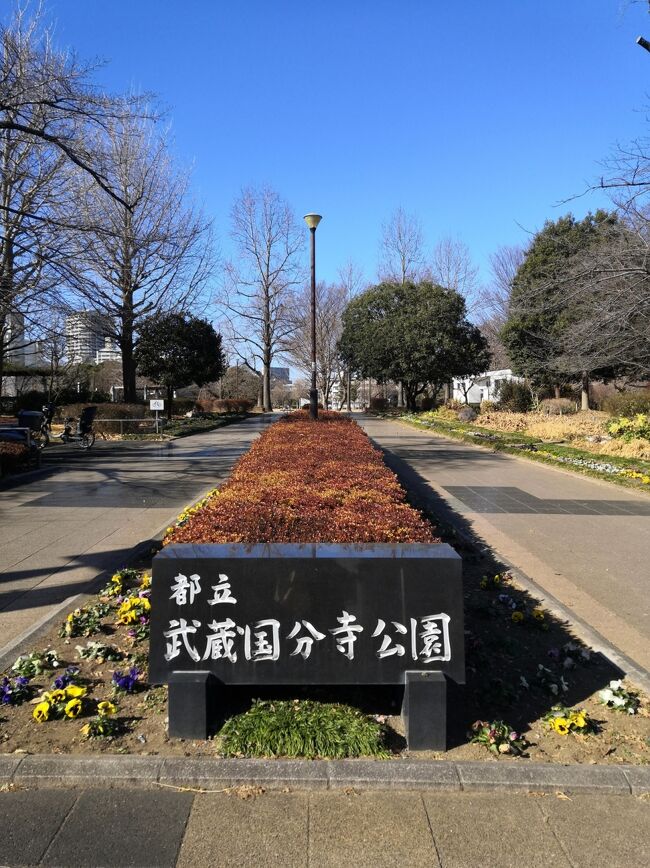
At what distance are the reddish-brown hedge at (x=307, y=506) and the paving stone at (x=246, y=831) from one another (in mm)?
1406

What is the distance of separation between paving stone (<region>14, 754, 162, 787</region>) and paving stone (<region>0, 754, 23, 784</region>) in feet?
0.08

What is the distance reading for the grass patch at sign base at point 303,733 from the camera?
9.64ft

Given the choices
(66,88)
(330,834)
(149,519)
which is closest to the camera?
(330,834)

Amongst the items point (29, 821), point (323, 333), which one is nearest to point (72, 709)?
point (29, 821)

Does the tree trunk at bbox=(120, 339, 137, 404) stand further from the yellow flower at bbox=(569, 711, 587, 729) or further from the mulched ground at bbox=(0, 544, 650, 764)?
the yellow flower at bbox=(569, 711, 587, 729)

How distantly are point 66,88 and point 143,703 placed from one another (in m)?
9.57

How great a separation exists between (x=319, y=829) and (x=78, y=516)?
21.6ft

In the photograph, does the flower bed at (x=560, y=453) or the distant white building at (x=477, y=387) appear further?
the distant white building at (x=477, y=387)

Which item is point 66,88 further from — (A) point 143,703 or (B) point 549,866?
(B) point 549,866

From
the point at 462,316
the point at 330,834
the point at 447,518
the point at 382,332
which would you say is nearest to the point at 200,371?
the point at 382,332

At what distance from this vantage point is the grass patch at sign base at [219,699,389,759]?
9.64ft

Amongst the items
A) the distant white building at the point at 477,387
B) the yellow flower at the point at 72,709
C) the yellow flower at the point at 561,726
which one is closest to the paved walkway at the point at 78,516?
the yellow flower at the point at 72,709

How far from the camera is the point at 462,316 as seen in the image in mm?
38281

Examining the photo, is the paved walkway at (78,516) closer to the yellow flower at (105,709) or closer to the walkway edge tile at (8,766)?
the yellow flower at (105,709)
